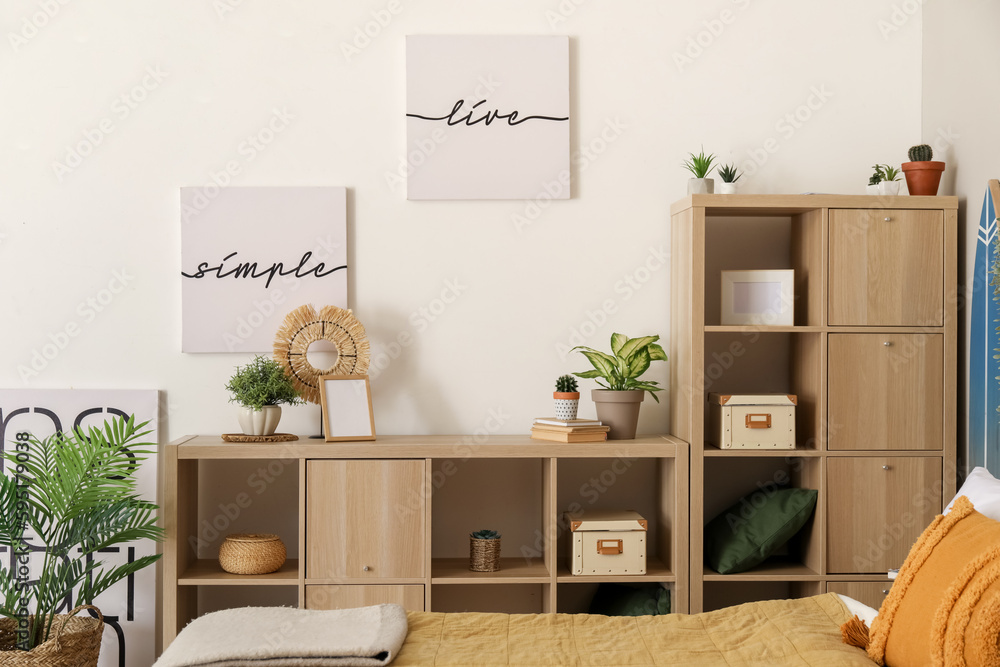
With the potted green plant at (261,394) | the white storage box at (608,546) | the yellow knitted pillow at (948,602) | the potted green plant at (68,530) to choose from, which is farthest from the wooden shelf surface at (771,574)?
the potted green plant at (68,530)

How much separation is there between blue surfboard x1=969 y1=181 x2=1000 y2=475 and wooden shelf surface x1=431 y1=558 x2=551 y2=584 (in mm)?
1336

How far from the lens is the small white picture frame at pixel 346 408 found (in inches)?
101

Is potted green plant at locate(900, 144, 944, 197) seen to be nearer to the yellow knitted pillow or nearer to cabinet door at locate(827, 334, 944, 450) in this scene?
cabinet door at locate(827, 334, 944, 450)

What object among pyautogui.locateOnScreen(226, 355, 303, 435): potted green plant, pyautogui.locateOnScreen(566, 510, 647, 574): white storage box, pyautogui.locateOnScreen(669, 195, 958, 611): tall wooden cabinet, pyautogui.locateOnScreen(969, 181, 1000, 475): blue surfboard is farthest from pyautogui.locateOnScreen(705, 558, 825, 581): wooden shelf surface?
pyautogui.locateOnScreen(226, 355, 303, 435): potted green plant

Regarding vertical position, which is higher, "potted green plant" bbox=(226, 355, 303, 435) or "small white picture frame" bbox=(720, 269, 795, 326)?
"small white picture frame" bbox=(720, 269, 795, 326)

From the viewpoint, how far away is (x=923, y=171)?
2604 millimetres

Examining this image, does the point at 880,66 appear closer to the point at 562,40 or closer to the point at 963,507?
the point at 562,40

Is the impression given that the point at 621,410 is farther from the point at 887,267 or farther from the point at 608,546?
the point at 887,267

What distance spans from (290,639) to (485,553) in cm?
102

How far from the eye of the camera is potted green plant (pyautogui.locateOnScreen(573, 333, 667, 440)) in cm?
262

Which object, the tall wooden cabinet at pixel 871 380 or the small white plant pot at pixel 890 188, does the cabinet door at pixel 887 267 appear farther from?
the small white plant pot at pixel 890 188

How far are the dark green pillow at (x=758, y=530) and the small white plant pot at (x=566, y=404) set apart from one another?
0.60 metres

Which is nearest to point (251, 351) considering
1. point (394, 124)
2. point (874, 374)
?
point (394, 124)

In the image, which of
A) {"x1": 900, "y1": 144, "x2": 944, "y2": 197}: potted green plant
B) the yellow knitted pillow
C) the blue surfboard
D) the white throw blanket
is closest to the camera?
the yellow knitted pillow
